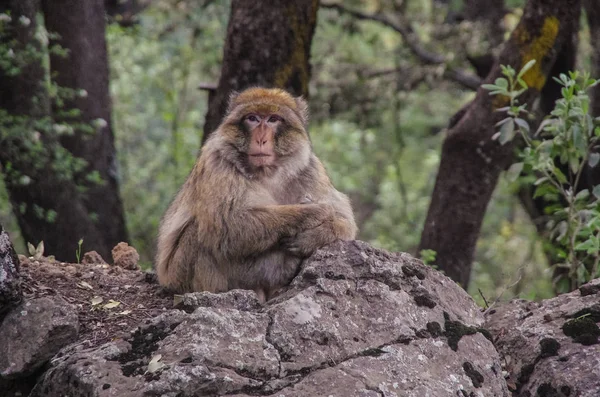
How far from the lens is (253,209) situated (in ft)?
14.5

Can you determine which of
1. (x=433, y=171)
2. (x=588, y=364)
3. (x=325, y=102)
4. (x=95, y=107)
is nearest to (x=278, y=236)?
(x=588, y=364)

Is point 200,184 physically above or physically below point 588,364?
above

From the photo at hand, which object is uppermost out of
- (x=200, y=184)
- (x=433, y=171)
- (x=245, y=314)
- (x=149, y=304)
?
(x=200, y=184)

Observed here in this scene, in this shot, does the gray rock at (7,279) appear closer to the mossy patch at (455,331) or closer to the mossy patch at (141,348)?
the mossy patch at (141,348)

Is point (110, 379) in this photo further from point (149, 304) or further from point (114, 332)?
point (149, 304)

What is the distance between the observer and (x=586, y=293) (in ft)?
14.7

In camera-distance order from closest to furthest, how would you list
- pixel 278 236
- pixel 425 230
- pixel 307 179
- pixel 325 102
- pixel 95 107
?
pixel 278 236, pixel 307 179, pixel 425 230, pixel 95 107, pixel 325 102

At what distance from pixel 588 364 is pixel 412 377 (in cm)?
88

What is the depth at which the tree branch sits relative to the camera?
36.2ft

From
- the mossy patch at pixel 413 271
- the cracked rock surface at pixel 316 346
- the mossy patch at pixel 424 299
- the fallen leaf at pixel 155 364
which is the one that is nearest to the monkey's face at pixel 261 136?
the cracked rock surface at pixel 316 346

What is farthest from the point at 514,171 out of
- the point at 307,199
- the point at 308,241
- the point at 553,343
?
the point at 308,241

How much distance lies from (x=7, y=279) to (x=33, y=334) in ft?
0.99

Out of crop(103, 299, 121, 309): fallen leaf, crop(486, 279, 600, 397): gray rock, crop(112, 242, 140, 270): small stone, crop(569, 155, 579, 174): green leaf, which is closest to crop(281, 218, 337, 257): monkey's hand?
crop(103, 299, 121, 309): fallen leaf

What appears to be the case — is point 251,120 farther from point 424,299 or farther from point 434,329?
point 434,329
